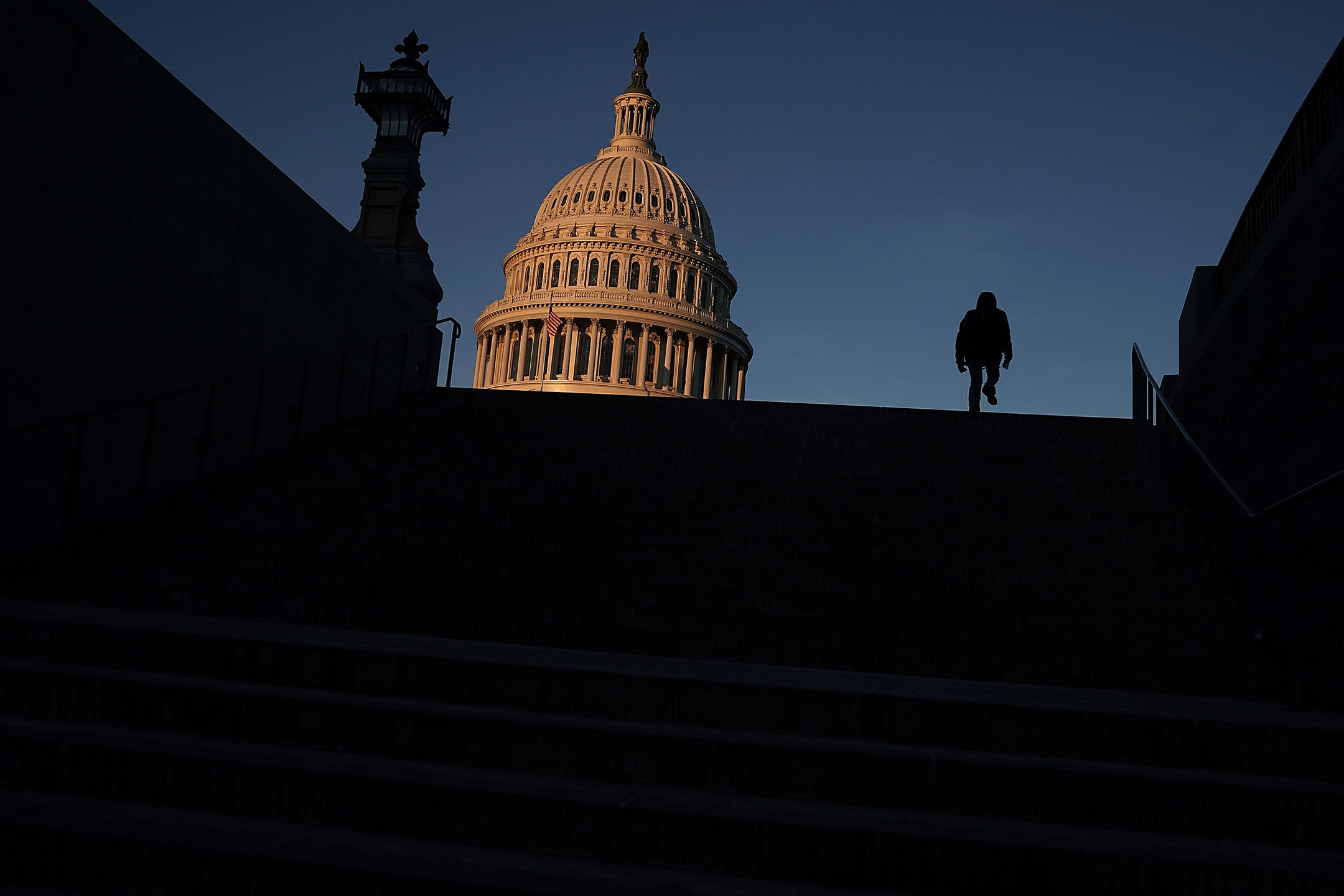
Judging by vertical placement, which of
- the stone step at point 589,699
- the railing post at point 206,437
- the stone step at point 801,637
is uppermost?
the railing post at point 206,437

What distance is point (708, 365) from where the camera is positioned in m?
90.3

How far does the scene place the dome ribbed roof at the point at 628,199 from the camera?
310ft

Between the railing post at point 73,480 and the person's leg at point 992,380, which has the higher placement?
the person's leg at point 992,380

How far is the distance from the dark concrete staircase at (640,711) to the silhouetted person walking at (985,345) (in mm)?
5992

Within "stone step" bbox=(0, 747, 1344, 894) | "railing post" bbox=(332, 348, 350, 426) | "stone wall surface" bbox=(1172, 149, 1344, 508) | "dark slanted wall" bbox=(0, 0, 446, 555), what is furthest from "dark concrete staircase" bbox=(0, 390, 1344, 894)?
"railing post" bbox=(332, 348, 350, 426)

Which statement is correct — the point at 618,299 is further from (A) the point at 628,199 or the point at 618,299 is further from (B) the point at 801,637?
(B) the point at 801,637

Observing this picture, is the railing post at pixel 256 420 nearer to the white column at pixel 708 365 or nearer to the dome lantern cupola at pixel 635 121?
the white column at pixel 708 365

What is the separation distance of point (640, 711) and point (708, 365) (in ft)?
282

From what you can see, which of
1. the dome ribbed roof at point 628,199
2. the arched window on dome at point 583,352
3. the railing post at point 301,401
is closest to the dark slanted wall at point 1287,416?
the railing post at point 301,401

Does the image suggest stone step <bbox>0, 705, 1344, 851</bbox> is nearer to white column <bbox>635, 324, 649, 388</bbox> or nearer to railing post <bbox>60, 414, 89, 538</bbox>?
railing post <bbox>60, 414, 89, 538</bbox>

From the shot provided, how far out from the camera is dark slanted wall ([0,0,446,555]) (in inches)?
A: 327

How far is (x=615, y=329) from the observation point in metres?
88.1

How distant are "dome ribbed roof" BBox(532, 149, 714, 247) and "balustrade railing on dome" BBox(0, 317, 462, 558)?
267ft

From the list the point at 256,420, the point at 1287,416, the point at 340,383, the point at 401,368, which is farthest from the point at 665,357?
the point at 1287,416
